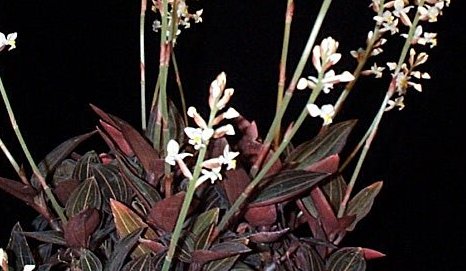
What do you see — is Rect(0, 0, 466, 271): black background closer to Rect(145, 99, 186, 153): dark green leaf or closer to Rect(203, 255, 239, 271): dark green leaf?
Rect(145, 99, 186, 153): dark green leaf

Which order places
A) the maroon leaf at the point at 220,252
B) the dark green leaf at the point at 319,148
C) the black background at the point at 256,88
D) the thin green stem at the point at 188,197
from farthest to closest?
1. the black background at the point at 256,88
2. the dark green leaf at the point at 319,148
3. the maroon leaf at the point at 220,252
4. the thin green stem at the point at 188,197

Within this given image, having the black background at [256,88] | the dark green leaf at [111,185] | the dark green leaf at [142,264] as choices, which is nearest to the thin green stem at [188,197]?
the dark green leaf at [142,264]

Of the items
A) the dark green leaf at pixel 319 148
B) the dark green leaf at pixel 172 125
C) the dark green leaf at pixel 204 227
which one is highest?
the dark green leaf at pixel 172 125

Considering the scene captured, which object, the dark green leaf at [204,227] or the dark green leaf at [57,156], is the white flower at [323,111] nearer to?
the dark green leaf at [204,227]

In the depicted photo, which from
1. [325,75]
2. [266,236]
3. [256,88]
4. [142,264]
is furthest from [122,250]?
[256,88]

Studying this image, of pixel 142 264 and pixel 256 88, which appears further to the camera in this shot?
pixel 256 88

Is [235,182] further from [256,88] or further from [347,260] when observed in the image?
[256,88]
